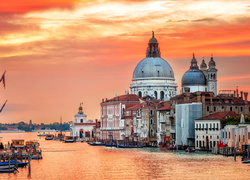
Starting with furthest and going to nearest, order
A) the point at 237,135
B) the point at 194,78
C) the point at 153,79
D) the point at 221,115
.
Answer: the point at 153,79, the point at 194,78, the point at 221,115, the point at 237,135

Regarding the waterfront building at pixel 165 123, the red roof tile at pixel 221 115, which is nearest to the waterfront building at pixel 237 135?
the red roof tile at pixel 221 115

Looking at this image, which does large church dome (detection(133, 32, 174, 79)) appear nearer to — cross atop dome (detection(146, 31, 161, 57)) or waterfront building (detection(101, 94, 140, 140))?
cross atop dome (detection(146, 31, 161, 57))

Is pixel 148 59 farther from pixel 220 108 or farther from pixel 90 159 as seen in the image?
pixel 90 159

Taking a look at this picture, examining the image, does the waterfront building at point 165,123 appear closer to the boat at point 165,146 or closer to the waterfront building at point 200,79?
the boat at point 165,146

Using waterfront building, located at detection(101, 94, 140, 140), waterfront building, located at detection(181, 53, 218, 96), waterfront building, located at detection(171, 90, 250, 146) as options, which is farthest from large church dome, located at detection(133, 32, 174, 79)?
waterfront building, located at detection(171, 90, 250, 146)

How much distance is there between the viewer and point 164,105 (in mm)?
105875

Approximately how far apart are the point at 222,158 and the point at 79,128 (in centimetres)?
9063

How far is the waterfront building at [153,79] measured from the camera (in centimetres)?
14462

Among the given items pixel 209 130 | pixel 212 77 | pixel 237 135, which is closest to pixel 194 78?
pixel 212 77

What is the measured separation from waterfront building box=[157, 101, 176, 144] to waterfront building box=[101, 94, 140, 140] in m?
19.8

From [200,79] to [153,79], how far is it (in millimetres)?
18661

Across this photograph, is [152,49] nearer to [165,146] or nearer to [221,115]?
[165,146]

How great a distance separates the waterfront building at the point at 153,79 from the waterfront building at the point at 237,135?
67.8 meters

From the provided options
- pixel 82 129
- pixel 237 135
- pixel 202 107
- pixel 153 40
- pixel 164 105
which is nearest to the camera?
pixel 237 135
